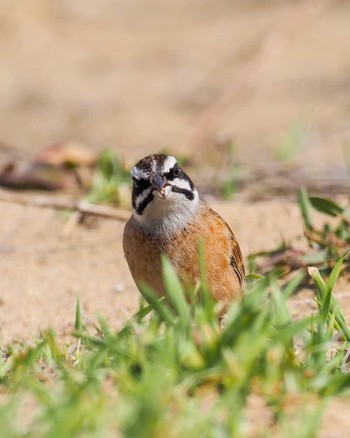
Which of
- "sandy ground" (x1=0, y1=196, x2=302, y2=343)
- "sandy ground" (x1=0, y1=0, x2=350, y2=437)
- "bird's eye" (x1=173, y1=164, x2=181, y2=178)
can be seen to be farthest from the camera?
"sandy ground" (x1=0, y1=0, x2=350, y2=437)

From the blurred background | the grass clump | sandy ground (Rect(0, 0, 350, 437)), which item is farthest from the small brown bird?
the blurred background

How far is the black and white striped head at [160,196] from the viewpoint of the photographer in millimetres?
4793

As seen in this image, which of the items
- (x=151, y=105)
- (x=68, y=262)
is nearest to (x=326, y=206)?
(x=68, y=262)

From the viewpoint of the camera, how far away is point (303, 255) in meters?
5.24

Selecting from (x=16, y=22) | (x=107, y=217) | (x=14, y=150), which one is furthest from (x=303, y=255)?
(x=16, y=22)

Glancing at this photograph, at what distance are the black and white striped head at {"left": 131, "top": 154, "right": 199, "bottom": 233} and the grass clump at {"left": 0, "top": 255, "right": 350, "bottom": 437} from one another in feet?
3.52

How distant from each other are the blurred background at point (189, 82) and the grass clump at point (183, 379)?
361cm

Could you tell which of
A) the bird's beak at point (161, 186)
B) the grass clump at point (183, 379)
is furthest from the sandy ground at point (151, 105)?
the grass clump at point (183, 379)

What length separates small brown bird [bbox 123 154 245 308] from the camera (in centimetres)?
467

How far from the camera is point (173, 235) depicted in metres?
4.78

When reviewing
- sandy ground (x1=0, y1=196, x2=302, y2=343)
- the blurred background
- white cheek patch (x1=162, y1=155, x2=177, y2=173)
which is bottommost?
sandy ground (x1=0, y1=196, x2=302, y2=343)

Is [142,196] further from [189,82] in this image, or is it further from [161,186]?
[189,82]

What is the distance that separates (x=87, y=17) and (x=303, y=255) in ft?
27.9

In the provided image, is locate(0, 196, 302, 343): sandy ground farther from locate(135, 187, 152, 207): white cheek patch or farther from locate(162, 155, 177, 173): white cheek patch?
locate(162, 155, 177, 173): white cheek patch
